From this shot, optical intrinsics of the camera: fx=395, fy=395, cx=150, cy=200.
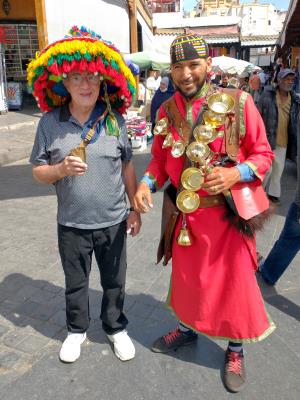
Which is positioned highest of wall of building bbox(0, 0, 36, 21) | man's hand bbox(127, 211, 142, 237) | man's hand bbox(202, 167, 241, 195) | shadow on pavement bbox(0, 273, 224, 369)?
wall of building bbox(0, 0, 36, 21)

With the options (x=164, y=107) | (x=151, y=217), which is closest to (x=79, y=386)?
(x=164, y=107)

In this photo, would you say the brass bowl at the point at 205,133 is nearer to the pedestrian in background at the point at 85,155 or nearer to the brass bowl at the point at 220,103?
the brass bowl at the point at 220,103

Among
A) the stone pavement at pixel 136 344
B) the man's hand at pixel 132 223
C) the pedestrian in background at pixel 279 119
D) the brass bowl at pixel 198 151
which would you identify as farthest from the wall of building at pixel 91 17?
the brass bowl at pixel 198 151

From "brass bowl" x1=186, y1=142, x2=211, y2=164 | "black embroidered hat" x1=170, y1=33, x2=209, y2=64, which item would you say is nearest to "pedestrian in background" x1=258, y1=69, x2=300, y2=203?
"black embroidered hat" x1=170, y1=33, x2=209, y2=64

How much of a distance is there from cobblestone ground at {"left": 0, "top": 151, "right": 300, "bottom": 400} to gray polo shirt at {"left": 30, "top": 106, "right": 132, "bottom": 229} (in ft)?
3.02

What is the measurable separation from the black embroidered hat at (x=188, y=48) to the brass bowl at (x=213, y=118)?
30cm

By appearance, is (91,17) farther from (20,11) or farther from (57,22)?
(20,11)

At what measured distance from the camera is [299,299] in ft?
10.4

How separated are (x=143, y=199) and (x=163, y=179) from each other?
25cm

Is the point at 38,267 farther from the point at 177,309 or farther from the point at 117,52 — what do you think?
the point at 117,52

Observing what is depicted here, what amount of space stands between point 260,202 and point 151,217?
2.99 meters

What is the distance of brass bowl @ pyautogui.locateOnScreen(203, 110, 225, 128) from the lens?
185 cm

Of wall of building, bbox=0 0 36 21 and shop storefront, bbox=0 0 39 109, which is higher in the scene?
wall of building, bbox=0 0 36 21

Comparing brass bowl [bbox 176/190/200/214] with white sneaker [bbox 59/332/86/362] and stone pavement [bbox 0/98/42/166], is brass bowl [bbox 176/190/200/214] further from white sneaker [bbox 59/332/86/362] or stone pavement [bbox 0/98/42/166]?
stone pavement [bbox 0/98/42/166]
